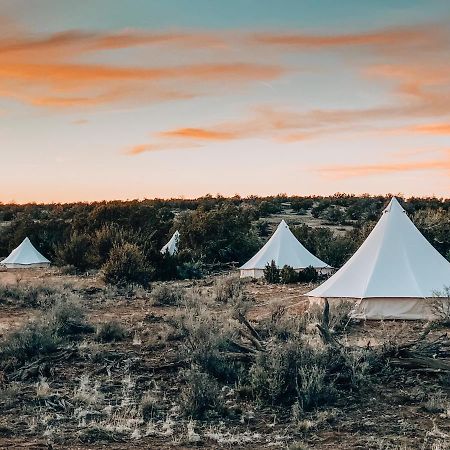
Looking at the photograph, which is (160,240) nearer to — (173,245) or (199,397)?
(173,245)

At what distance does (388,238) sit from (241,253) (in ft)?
47.4

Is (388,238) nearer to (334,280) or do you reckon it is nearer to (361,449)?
(334,280)

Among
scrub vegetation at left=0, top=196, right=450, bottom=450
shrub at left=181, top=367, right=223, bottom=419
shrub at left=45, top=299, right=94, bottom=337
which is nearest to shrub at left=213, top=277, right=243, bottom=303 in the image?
scrub vegetation at left=0, top=196, right=450, bottom=450

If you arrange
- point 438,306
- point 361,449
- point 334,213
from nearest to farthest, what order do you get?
point 361,449 → point 438,306 → point 334,213

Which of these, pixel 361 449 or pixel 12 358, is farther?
pixel 12 358

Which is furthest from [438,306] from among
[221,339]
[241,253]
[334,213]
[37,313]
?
[334,213]

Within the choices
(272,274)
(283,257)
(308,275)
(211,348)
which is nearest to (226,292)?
(272,274)

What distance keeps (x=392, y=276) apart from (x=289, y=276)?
661cm

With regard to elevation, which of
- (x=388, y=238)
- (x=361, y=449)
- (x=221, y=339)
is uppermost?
(x=388, y=238)

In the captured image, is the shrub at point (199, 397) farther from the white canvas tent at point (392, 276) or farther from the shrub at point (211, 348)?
the white canvas tent at point (392, 276)

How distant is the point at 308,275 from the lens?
845 inches

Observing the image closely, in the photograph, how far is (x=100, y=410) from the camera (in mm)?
8531

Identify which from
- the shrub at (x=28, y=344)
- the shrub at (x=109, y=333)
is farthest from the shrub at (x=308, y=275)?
the shrub at (x=28, y=344)

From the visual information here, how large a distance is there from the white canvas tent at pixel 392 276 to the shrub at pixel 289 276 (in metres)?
5.67
